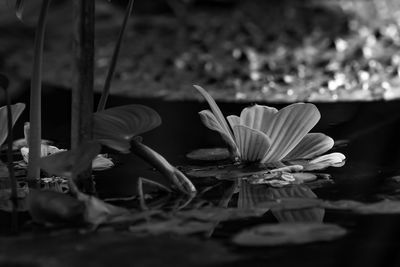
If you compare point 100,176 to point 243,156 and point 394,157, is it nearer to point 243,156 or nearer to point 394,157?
point 243,156

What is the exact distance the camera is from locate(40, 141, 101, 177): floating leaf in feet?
2.63

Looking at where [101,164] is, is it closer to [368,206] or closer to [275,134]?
[275,134]

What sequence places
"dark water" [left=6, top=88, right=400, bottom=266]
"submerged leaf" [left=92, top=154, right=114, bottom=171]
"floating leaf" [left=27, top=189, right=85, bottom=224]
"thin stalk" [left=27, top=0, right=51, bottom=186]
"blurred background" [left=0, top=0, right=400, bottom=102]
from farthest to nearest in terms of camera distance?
1. "blurred background" [left=0, top=0, right=400, bottom=102]
2. "submerged leaf" [left=92, top=154, right=114, bottom=171]
3. "thin stalk" [left=27, top=0, right=51, bottom=186]
4. "floating leaf" [left=27, top=189, right=85, bottom=224]
5. "dark water" [left=6, top=88, right=400, bottom=266]

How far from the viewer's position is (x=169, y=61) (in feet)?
6.95

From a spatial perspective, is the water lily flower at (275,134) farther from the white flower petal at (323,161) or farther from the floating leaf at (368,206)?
the floating leaf at (368,206)

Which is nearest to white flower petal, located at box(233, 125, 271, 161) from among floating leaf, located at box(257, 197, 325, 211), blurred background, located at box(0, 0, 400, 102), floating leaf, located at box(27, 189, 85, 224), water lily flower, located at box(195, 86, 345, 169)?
water lily flower, located at box(195, 86, 345, 169)

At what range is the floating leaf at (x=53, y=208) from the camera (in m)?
0.74

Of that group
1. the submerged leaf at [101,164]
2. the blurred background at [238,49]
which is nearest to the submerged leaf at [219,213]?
the submerged leaf at [101,164]

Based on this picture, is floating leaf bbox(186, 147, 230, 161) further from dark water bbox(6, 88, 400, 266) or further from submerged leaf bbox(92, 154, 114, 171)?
submerged leaf bbox(92, 154, 114, 171)

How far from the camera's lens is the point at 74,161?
2.64 feet

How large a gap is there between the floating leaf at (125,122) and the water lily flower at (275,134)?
104 mm

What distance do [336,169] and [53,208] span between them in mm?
392

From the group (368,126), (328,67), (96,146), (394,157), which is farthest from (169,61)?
(96,146)

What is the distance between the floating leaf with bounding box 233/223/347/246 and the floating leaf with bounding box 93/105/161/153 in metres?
0.19
